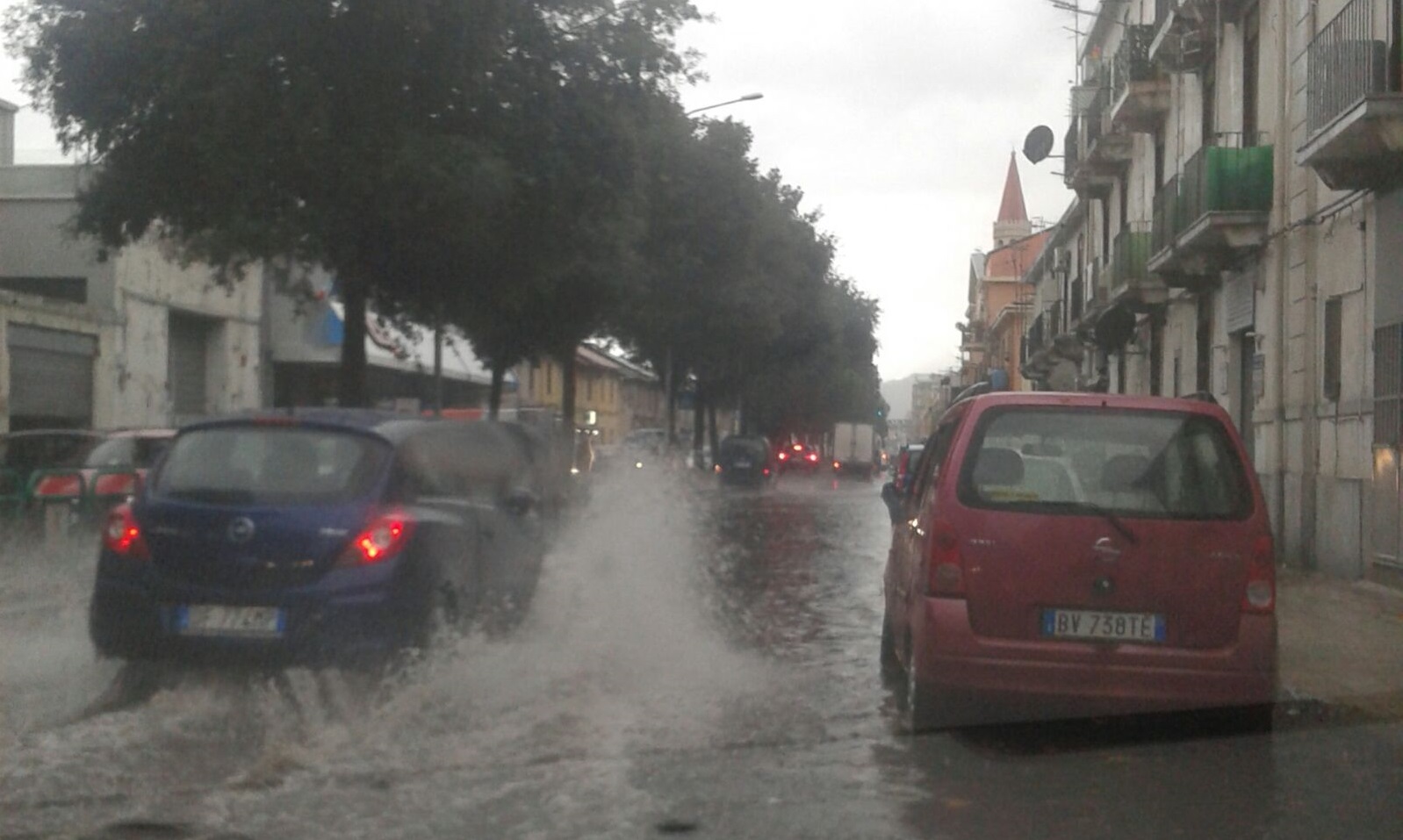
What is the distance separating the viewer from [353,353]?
77.3 feet

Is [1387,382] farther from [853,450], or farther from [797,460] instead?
[797,460]

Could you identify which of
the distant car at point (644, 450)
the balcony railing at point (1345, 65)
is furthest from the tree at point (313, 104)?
the distant car at point (644, 450)

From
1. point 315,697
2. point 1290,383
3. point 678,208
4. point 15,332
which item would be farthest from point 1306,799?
point 678,208

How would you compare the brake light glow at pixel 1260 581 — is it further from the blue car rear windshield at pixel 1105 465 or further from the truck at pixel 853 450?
the truck at pixel 853 450

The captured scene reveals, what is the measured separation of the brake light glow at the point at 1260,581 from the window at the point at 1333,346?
1191 centimetres

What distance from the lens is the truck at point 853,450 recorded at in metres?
77.0

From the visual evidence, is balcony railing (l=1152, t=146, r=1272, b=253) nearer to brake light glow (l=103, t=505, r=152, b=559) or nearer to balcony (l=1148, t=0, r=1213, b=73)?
balcony (l=1148, t=0, r=1213, b=73)

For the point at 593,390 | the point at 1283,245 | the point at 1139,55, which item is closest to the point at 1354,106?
the point at 1283,245

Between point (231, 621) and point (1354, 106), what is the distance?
1164 cm

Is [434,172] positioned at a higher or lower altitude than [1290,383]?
higher

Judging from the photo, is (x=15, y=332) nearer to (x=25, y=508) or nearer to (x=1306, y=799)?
(x=25, y=508)

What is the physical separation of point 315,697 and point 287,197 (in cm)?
1335

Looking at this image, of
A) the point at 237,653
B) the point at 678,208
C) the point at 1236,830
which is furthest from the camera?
the point at 678,208

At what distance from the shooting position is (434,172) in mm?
19906
